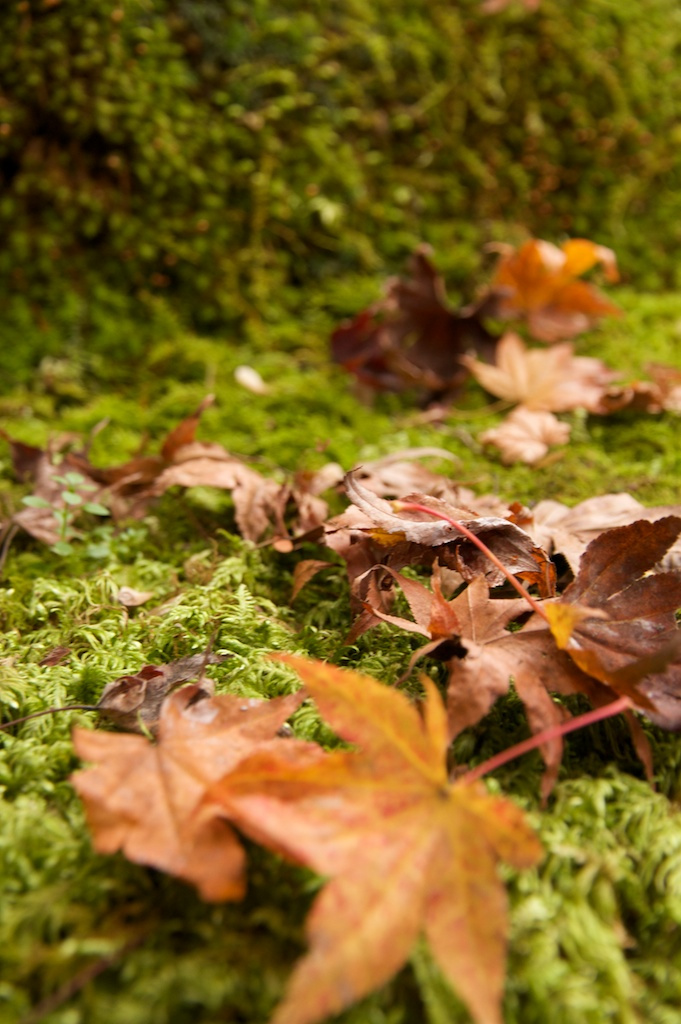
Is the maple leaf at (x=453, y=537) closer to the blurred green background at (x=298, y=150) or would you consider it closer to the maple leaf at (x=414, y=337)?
the maple leaf at (x=414, y=337)

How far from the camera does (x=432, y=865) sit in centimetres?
73

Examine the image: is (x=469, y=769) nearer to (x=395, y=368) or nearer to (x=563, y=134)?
(x=395, y=368)

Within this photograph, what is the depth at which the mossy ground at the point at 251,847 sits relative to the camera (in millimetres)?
729

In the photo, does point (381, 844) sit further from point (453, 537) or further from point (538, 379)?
point (538, 379)

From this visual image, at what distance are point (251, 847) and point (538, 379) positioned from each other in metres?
1.58

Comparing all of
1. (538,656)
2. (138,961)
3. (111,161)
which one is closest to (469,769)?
(538,656)

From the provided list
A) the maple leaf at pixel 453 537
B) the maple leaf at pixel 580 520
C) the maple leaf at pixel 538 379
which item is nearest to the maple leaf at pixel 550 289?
the maple leaf at pixel 538 379

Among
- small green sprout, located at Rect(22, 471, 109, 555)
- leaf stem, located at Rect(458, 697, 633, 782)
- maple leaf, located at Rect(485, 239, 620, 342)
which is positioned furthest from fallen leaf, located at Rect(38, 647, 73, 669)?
maple leaf, located at Rect(485, 239, 620, 342)

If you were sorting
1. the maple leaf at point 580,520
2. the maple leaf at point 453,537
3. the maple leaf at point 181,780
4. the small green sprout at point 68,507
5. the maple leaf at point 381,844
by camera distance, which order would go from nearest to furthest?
the maple leaf at point 381,844, the maple leaf at point 181,780, the maple leaf at point 453,537, the maple leaf at point 580,520, the small green sprout at point 68,507

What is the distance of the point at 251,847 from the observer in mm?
829

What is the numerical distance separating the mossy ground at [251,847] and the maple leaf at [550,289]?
1.55 feet

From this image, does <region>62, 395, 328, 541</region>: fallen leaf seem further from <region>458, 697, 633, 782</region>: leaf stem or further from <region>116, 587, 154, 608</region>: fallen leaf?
<region>458, 697, 633, 782</region>: leaf stem

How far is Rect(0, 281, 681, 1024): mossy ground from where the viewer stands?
73cm

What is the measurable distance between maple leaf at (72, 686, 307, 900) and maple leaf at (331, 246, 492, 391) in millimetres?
1373
